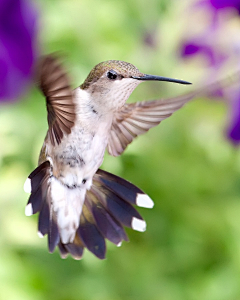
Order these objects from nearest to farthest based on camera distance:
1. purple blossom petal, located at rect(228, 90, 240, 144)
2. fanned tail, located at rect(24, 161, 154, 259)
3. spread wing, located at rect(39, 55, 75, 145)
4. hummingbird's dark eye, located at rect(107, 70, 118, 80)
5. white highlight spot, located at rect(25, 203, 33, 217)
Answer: spread wing, located at rect(39, 55, 75, 145)
hummingbird's dark eye, located at rect(107, 70, 118, 80)
white highlight spot, located at rect(25, 203, 33, 217)
fanned tail, located at rect(24, 161, 154, 259)
purple blossom petal, located at rect(228, 90, 240, 144)

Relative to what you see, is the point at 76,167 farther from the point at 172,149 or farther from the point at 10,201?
the point at 172,149

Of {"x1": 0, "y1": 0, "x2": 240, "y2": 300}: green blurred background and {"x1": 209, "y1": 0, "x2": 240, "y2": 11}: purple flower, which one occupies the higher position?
{"x1": 209, "y1": 0, "x2": 240, "y2": 11}: purple flower

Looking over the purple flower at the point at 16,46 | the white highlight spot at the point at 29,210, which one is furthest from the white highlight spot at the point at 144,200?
the purple flower at the point at 16,46

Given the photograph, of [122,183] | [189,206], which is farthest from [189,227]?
[122,183]

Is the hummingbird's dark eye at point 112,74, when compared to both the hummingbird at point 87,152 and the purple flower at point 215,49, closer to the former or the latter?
the hummingbird at point 87,152

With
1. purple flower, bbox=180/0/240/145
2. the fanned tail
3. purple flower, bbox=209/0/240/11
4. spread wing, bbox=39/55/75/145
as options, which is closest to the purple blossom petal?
purple flower, bbox=180/0/240/145

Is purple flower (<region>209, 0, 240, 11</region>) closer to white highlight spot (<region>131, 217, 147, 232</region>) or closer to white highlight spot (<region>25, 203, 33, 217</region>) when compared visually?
white highlight spot (<region>131, 217, 147, 232</region>)

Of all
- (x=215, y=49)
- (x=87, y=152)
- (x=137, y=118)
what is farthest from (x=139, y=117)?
(x=215, y=49)

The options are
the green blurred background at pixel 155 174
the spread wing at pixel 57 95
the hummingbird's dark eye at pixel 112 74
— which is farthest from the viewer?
A: the green blurred background at pixel 155 174
